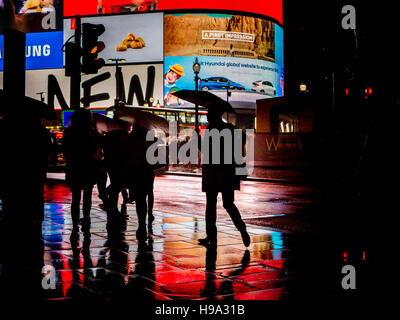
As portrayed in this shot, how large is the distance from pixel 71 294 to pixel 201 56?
48202 mm

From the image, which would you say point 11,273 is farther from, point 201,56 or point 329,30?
point 201,56

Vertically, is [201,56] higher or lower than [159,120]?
higher

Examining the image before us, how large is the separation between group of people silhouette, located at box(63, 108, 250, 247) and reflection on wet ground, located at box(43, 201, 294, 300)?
0.33 metres

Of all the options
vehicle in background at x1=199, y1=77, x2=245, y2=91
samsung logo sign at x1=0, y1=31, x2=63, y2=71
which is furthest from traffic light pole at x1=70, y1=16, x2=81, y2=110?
samsung logo sign at x1=0, y1=31, x2=63, y2=71

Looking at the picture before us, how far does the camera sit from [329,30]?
729cm

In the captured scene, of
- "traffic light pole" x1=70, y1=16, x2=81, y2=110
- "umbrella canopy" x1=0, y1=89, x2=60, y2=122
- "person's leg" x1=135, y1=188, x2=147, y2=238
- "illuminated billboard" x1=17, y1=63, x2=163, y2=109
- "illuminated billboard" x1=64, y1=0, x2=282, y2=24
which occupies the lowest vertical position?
"person's leg" x1=135, y1=188, x2=147, y2=238

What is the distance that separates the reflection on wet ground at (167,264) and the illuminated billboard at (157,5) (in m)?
46.9

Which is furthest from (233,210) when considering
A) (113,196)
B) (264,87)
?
(264,87)

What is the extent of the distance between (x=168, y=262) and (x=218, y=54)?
47.4m

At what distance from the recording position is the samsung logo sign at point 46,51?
54594 millimetres

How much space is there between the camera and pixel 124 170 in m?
8.45

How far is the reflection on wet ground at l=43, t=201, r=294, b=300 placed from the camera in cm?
496

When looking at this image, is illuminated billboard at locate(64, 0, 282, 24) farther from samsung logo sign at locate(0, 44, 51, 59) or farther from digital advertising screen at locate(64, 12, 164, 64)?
samsung logo sign at locate(0, 44, 51, 59)
